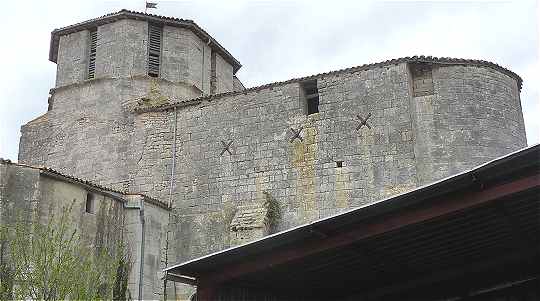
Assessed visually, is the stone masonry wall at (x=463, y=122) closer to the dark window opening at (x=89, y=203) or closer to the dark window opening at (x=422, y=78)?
the dark window opening at (x=422, y=78)

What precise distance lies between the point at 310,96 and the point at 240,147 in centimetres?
228

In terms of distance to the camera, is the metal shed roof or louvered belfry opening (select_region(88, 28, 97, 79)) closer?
the metal shed roof

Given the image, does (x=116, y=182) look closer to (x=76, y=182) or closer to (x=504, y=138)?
(x=76, y=182)

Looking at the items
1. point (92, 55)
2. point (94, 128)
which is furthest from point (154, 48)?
point (94, 128)

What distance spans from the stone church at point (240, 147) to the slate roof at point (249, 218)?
0.03 m

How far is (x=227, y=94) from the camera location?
1780 centimetres

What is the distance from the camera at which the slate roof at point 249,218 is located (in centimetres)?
1534

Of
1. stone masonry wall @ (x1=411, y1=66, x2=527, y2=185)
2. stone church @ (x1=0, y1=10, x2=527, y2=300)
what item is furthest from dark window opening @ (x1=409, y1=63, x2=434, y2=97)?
stone masonry wall @ (x1=411, y1=66, x2=527, y2=185)

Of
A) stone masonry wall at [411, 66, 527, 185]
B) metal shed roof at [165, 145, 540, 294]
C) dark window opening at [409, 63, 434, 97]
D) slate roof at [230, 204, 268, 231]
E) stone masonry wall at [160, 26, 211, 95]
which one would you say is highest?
stone masonry wall at [160, 26, 211, 95]

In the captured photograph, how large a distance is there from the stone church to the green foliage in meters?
0.69

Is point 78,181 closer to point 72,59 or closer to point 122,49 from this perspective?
point 122,49

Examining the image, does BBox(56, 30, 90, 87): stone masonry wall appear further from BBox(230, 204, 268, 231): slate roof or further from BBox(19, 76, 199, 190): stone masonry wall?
BBox(230, 204, 268, 231): slate roof

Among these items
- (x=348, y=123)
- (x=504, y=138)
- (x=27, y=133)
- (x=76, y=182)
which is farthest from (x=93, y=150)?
(x=504, y=138)

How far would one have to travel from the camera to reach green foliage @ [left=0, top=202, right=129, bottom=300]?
36.9 feet
